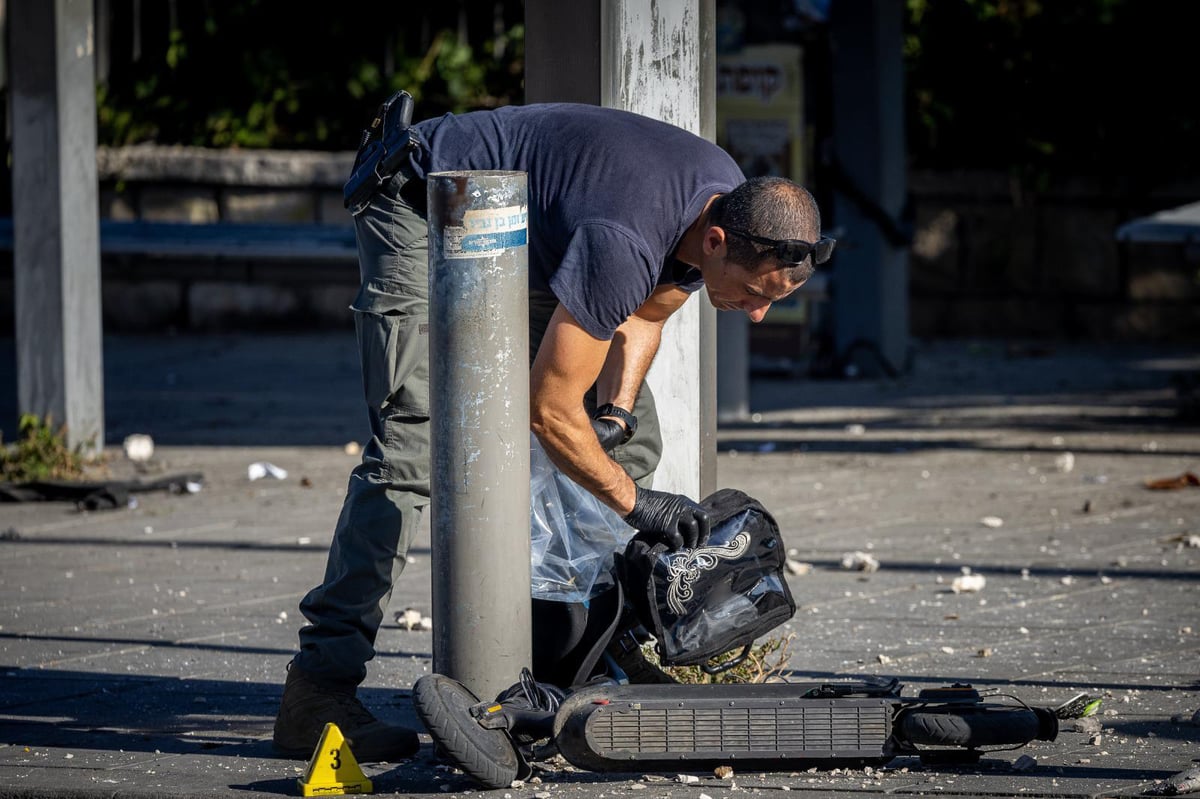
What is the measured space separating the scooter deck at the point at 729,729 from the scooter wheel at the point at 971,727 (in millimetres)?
58

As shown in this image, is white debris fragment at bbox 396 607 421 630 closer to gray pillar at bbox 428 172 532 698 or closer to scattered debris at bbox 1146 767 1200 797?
gray pillar at bbox 428 172 532 698

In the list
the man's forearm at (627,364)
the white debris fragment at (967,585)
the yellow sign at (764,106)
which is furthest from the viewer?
the yellow sign at (764,106)

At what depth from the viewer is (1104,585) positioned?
546cm

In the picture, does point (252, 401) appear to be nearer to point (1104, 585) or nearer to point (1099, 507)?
point (1099, 507)

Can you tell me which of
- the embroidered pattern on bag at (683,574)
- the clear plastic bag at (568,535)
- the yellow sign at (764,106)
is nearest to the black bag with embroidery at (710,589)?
the embroidered pattern on bag at (683,574)

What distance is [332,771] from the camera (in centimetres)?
345

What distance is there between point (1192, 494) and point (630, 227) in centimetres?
425

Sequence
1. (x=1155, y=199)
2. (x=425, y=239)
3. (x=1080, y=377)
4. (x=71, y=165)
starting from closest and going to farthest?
(x=425, y=239), (x=71, y=165), (x=1080, y=377), (x=1155, y=199)

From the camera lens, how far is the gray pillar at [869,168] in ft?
34.0

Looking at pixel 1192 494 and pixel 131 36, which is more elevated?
pixel 131 36

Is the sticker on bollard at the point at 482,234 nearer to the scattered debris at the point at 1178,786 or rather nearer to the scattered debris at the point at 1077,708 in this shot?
the scattered debris at the point at 1077,708

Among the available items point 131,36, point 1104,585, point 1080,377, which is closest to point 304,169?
point 131,36

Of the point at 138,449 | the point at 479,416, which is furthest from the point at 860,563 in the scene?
the point at 138,449

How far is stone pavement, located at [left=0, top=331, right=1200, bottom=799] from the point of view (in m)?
3.65
